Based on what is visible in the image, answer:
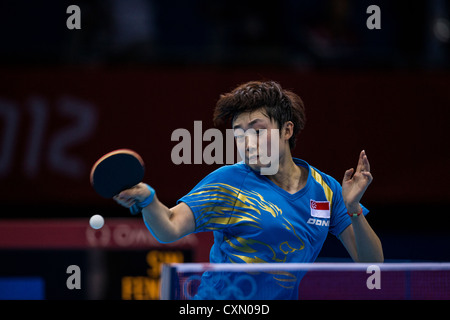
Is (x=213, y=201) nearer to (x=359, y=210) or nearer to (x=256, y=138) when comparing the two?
(x=256, y=138)

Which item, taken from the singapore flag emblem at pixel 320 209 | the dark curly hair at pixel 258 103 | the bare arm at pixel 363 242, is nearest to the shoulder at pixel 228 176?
the dark curly hair at pixel 258 103

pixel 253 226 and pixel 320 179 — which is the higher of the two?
pixel 320 179

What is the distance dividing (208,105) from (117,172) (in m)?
4.48

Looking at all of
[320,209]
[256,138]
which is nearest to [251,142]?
[256,138]

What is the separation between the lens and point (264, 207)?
10.7 feet

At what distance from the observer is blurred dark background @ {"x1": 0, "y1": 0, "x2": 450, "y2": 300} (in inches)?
282

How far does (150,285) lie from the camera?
623 cm

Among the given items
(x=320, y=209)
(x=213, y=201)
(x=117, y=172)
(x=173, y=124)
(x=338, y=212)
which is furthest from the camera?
(x=173, y=124)

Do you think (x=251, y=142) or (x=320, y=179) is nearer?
(x=251, y=142)

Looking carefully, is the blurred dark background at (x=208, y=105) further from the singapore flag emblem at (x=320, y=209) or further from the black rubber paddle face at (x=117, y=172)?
the black rubber paddle face at (x=117, y=172)

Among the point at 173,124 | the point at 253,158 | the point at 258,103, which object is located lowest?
the point at 253,158

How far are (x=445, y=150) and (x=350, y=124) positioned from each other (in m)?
1.04

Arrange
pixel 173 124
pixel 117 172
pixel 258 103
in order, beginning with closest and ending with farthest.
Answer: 1. pixel 117 172
2. pixel 258 103
3. pixel 173 124
